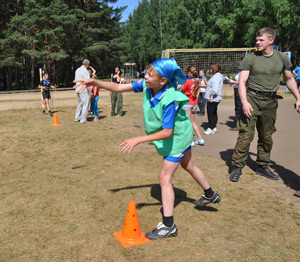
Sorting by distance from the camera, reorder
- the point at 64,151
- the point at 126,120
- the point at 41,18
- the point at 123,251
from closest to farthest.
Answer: the point at 123,251 → the point at 64,151 → the point at 126,120 → the point at 41,18

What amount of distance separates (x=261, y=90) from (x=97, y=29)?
1502 inches

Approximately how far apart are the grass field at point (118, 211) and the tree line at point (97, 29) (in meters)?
28.5

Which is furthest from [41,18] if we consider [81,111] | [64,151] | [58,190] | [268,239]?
[268,239]

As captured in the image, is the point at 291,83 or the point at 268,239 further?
the point at 291,83

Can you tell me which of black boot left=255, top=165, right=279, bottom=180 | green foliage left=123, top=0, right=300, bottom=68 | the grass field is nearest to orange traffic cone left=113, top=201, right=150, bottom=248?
the grass field

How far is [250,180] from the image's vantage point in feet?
17.1

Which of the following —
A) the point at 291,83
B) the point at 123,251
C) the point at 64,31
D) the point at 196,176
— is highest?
the point at 64,31

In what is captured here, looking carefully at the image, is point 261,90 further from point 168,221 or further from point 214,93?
point 214,93

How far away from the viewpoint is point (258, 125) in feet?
17.5

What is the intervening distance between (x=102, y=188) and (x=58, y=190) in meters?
0.69

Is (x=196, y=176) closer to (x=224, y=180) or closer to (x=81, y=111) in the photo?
(x=224, y=180)

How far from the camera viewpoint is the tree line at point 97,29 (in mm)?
33125

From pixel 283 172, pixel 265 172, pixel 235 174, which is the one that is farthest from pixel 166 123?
pixel 283 172

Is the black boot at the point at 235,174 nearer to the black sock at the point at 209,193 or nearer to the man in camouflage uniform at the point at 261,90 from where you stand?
the man in camouflage uniform at the point at 261,90
